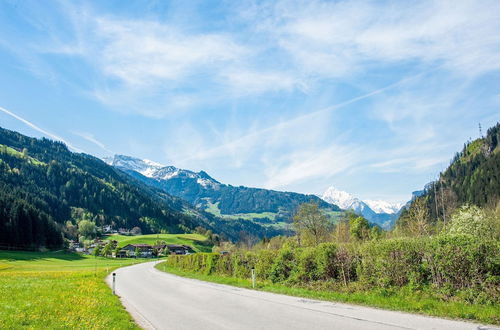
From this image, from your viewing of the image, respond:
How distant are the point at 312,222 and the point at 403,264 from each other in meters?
47.9

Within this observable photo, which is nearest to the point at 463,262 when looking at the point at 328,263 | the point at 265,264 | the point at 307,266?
the point at 328,263

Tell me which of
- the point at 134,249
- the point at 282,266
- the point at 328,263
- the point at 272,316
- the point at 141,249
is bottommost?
the point at 134,249

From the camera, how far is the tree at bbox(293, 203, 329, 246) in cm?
6156

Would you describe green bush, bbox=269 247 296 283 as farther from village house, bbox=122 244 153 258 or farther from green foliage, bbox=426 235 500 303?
village house, bbox=122 244 153 258

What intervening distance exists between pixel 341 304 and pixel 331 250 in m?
4.78

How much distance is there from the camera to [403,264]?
1478 cm

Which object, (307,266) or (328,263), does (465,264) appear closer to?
(328,263)

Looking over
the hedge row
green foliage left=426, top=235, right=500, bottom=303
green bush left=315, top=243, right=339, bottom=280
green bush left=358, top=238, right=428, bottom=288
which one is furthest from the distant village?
green foliage left=426, top=235, right=500, bottom=303

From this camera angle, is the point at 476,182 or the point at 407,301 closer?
the point at 407,301

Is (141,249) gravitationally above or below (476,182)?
below

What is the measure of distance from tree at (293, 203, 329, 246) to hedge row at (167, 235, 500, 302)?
38.2 metres

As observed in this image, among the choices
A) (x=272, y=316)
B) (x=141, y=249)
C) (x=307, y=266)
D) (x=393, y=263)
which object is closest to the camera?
(x=272, y=316)

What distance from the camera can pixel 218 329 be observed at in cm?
1058

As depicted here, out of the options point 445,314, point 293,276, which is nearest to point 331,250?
point 293,276
